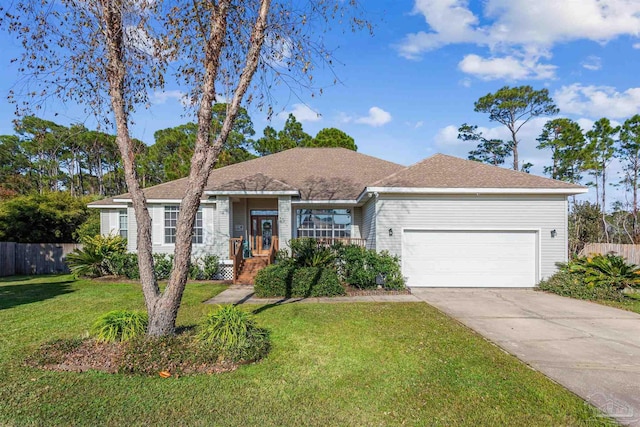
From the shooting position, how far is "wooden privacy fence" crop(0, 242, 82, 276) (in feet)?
49.7

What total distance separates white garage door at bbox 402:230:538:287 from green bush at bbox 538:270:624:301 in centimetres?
57

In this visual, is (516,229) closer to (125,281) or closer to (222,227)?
(222,227)

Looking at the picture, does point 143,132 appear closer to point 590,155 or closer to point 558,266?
point 558,266

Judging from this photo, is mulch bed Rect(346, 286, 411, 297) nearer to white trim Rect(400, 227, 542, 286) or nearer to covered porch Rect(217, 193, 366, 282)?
white trim Rect(400, 227, 542, 286)

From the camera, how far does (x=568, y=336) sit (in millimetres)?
5914

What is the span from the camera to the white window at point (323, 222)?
48.4 feet

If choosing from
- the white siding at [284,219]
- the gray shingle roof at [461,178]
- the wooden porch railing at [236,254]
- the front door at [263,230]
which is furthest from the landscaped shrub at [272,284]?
the front door at [263,230]

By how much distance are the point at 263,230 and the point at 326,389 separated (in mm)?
11736

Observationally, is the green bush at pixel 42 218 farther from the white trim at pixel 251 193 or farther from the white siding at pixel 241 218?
the white trim at pixel 251 193

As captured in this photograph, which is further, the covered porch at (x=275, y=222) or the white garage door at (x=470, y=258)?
the covered porch at (x=275, y=222)

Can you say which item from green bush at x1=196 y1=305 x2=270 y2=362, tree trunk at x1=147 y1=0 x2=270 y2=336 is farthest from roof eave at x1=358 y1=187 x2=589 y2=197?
green bush at x1=196 y1=305 x2=270 y2=362

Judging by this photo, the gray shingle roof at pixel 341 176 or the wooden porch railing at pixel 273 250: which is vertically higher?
the gray shingle roof at pixel 341 176

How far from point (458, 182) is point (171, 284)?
9646 millimetres

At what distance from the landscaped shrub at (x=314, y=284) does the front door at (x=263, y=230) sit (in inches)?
213
